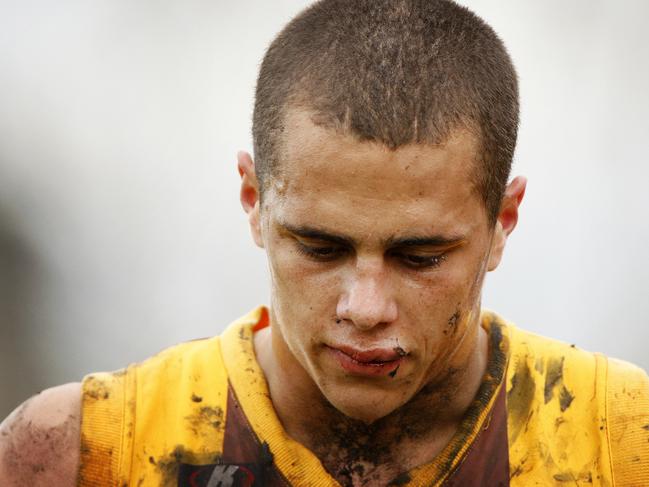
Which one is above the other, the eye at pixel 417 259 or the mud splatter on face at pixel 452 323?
the eye at pixel 417 259

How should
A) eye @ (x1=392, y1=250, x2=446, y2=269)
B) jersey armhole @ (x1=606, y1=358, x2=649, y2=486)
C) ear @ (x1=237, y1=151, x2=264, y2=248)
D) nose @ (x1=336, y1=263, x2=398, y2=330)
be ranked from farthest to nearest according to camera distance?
ear @ (x1=237, y1=151, x2=264, y2=248) → jersey armhole @ (x1=606, y1=358, x2=649, y2=486) → eye @ (x1=392, y1=250, x2=446, y2=269) → nose @ (x1=336, y1=263, x2=398, y2=330)

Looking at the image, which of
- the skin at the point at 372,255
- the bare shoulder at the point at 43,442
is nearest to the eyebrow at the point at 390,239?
the skin at the point at 372,255

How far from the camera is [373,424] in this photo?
11.0 ft

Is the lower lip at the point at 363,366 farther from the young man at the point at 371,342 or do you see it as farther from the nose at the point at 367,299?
the nose at the point at 367,299

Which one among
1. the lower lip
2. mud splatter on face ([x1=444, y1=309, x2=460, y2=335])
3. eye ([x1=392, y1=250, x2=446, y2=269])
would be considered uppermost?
eye ([x1=392, y1=250, x2=446, y2=269])

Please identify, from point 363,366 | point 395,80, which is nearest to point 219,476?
point 363,366

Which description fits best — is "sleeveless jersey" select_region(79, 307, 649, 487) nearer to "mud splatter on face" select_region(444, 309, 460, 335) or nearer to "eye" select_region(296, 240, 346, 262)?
"mud splatter on face" select_region(444, 309, 460, 335)

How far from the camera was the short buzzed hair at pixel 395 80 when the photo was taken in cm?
293

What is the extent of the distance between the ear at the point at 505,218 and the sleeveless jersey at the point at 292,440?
372 millimetres

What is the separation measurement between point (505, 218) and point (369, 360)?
0.69m

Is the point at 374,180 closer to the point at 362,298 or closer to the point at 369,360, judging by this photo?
the point at 362,298

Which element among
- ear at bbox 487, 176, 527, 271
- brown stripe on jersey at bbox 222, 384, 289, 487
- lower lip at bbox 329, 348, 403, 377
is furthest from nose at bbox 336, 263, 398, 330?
brown stripe on jersey at bbox 222, 384, 289, 487

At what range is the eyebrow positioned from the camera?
291 centimetres

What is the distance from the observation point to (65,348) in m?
9.43
